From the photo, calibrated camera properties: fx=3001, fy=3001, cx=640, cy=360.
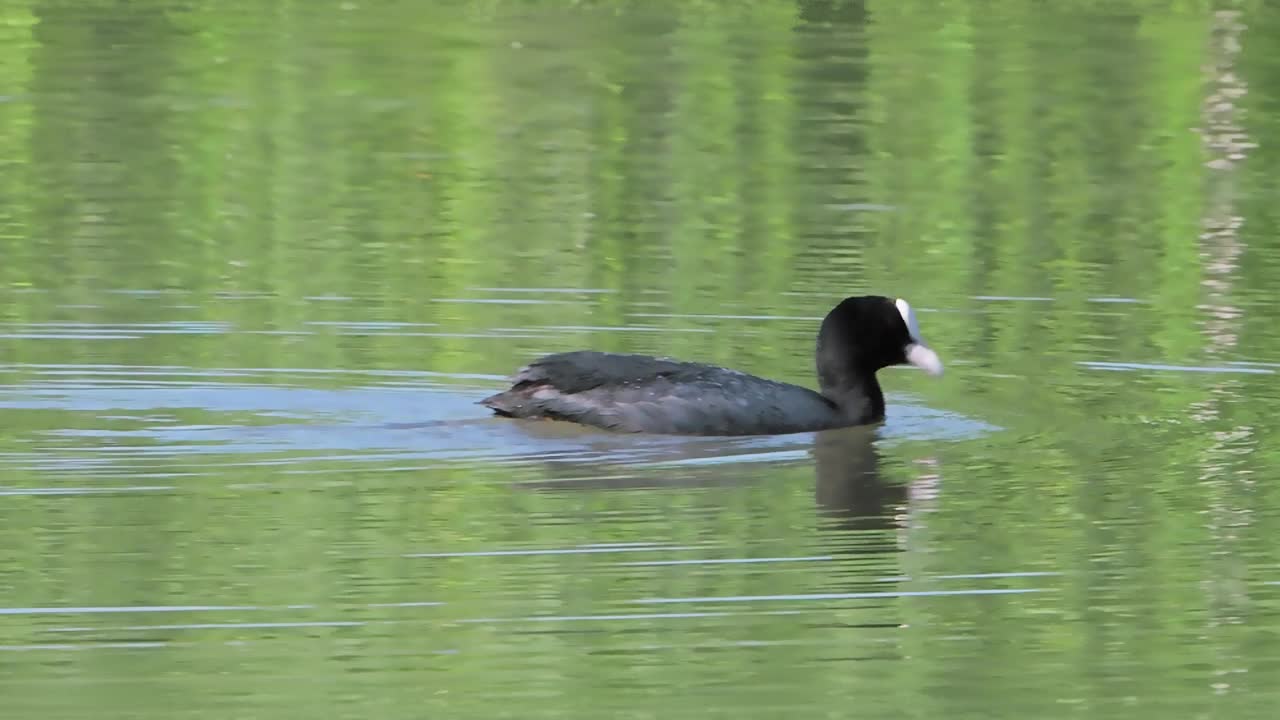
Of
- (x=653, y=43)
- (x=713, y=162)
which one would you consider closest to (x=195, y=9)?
(x=653, y=43)

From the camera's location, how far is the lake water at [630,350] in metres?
8.80

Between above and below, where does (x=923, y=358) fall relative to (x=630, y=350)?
above

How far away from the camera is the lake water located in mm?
8805

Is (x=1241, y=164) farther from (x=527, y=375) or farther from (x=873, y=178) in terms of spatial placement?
(x=527, y=375)

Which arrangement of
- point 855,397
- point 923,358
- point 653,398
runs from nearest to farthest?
point 653,398, point 855,397, point 923,358

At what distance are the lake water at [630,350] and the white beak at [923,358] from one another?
0.24 metres

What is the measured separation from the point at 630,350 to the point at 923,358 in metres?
1.80

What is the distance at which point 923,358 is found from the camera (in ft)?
44.0

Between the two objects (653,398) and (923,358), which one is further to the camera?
(923,358)

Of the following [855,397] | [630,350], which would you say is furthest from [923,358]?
[630,350]

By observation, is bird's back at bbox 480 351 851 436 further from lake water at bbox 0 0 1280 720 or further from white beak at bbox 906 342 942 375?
white beak at bbox 906 342 942 375

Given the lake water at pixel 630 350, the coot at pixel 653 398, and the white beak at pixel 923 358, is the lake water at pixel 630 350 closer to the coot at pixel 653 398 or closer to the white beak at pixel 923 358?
the coot at pixel 653 398

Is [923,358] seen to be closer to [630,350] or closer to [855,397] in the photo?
[855,397]

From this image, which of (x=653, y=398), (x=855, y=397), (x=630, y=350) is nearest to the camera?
(x=653, y=398)
